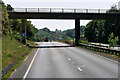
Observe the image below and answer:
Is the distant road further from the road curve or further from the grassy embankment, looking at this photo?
the grassy embankment

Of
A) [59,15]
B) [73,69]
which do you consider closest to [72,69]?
[73,69]

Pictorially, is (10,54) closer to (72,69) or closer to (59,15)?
(72,69)

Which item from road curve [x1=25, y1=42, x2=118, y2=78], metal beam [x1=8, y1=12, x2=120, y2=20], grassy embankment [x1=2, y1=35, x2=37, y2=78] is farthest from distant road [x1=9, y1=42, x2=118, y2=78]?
metal beam [x1=8, y1=12, x2=120, y2=20]

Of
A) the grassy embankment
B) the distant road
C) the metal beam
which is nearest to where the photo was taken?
the distant road

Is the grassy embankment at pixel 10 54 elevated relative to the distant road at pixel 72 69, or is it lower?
elevated

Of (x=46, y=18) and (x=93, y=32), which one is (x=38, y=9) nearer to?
(x=46, y=18)

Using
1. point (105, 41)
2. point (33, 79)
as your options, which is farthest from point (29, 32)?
point (33, 79)

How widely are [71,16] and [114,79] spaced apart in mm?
36471

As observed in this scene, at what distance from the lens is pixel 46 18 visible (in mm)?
45875

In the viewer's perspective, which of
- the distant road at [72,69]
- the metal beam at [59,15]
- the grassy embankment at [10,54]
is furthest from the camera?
the metal beam at [59,15]

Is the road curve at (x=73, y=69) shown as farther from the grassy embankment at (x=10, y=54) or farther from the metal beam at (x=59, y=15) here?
the metal beam at (x=59, y=15)

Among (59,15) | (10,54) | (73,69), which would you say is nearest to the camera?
(73,69)

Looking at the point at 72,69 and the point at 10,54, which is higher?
the point at 10,54

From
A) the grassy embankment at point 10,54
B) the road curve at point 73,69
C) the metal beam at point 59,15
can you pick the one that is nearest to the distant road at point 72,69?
the road curve at point 73,69
